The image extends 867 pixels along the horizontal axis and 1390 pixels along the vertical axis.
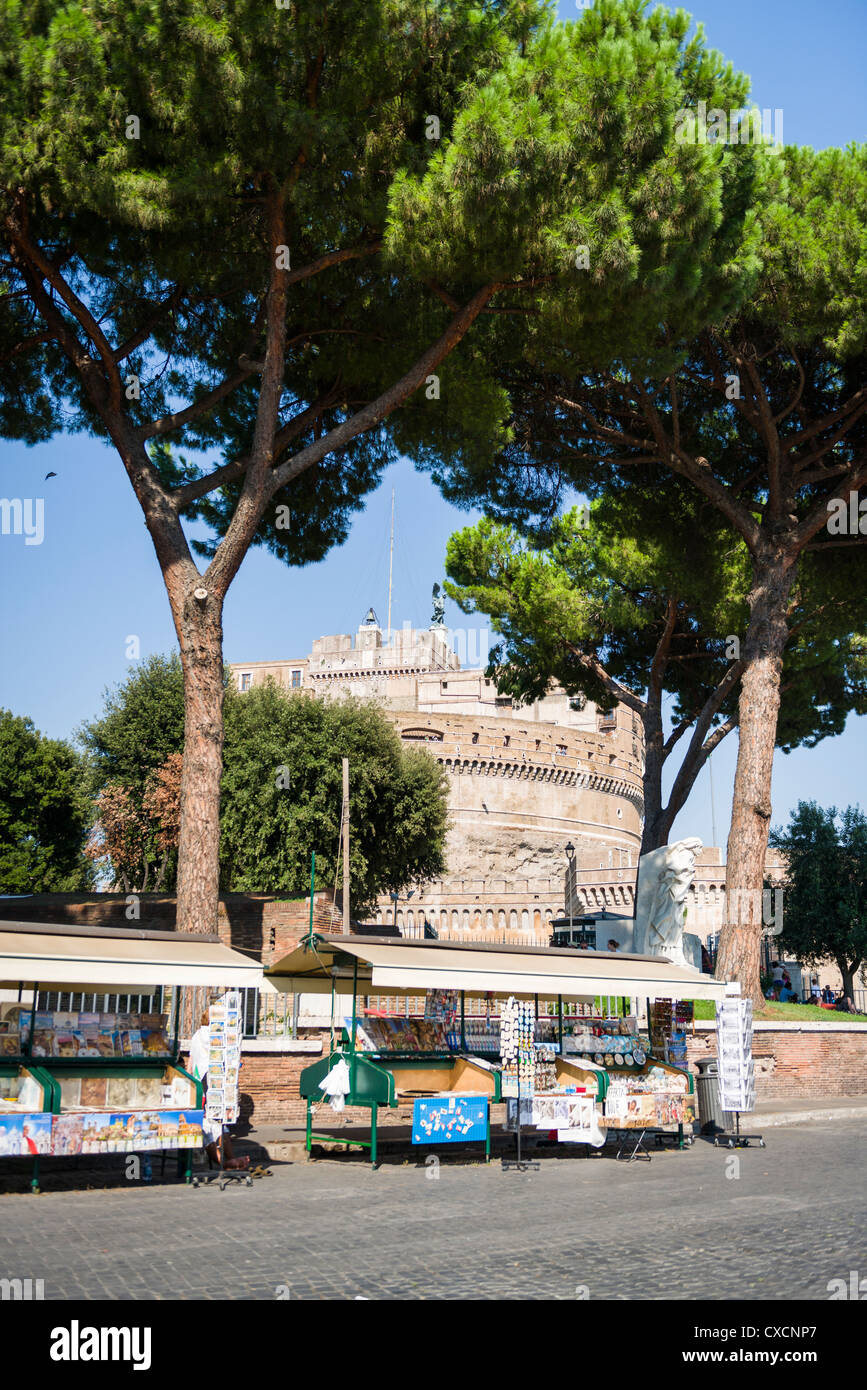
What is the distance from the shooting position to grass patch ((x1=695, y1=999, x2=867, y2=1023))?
17.1 meters

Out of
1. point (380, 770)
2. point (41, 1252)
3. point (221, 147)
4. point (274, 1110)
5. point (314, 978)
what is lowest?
point (274, 1110)

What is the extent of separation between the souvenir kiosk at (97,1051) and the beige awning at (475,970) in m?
0.97

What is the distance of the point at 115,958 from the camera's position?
8.34m

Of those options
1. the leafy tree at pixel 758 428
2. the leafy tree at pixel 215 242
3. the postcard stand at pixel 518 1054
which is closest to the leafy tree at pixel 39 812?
the leafy tree at pixel 758 428

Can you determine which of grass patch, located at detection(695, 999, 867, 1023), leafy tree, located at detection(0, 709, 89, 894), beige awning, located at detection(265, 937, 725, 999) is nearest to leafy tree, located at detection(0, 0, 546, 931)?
beige awning, located at detection(265, 937, 725, 999)

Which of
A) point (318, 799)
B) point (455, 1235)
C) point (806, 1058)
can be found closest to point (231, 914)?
point (806, 1058)

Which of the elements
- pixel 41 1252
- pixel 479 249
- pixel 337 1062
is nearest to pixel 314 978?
pixel 337 1062

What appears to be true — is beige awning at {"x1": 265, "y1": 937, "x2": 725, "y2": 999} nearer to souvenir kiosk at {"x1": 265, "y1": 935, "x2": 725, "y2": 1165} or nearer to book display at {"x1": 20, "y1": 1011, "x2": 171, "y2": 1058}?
souvenir kiosk at {"x1": 265, "y1": 935, "x2": 725, "y2": 1165}

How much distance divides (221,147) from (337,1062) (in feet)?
28.8

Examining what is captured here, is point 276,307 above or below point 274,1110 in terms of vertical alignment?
above

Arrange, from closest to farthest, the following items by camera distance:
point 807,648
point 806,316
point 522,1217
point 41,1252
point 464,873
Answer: point 41,1252, point 522,1217, point 806,316, point 807,648, point 464,873

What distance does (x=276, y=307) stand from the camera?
12211 mm

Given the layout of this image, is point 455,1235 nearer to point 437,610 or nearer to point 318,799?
point 318,799
